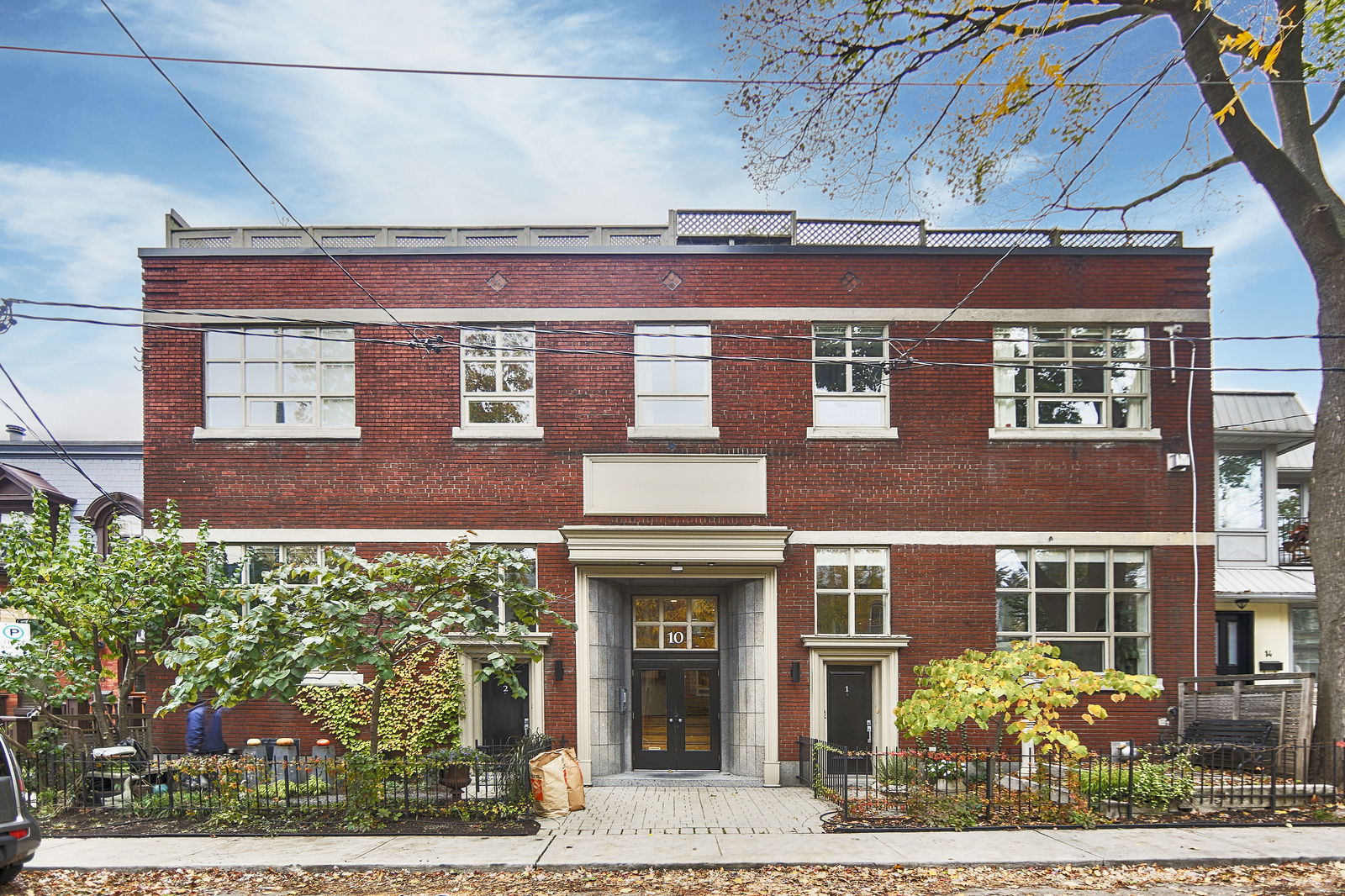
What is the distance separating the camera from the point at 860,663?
15625 millimetres

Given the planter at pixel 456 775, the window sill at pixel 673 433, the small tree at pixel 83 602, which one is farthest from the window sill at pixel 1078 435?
the small tree at pixel 83 602

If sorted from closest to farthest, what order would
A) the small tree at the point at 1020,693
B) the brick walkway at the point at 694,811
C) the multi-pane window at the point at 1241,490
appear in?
the small tree at the point at 1020,693, the brick walkway at the point at 694,811, the multi-pane window at the point at 1241,490

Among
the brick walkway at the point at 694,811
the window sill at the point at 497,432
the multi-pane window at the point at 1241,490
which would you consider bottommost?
the brick walkway at the point at 694,811

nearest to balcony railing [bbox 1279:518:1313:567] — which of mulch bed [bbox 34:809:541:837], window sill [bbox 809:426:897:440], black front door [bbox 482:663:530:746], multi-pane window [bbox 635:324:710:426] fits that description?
window sill [bbox 809:426:897:440]

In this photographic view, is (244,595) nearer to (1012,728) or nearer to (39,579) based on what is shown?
(39,579)

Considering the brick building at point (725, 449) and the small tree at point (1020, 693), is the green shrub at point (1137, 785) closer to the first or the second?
the small tree at point (1020, 693)

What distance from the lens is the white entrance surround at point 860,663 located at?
15.4 m

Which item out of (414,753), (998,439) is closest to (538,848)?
(414,753)

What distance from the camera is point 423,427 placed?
627 inches

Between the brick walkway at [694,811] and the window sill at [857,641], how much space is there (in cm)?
250

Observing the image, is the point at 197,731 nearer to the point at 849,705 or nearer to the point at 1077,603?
the point at 849,705

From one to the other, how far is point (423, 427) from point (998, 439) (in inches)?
424

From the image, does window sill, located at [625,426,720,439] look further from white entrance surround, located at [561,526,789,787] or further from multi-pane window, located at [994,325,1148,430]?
multi-pane window, located at [994,325,1148,430]

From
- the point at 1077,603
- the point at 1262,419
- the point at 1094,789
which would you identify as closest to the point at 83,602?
the point at 1094,789
